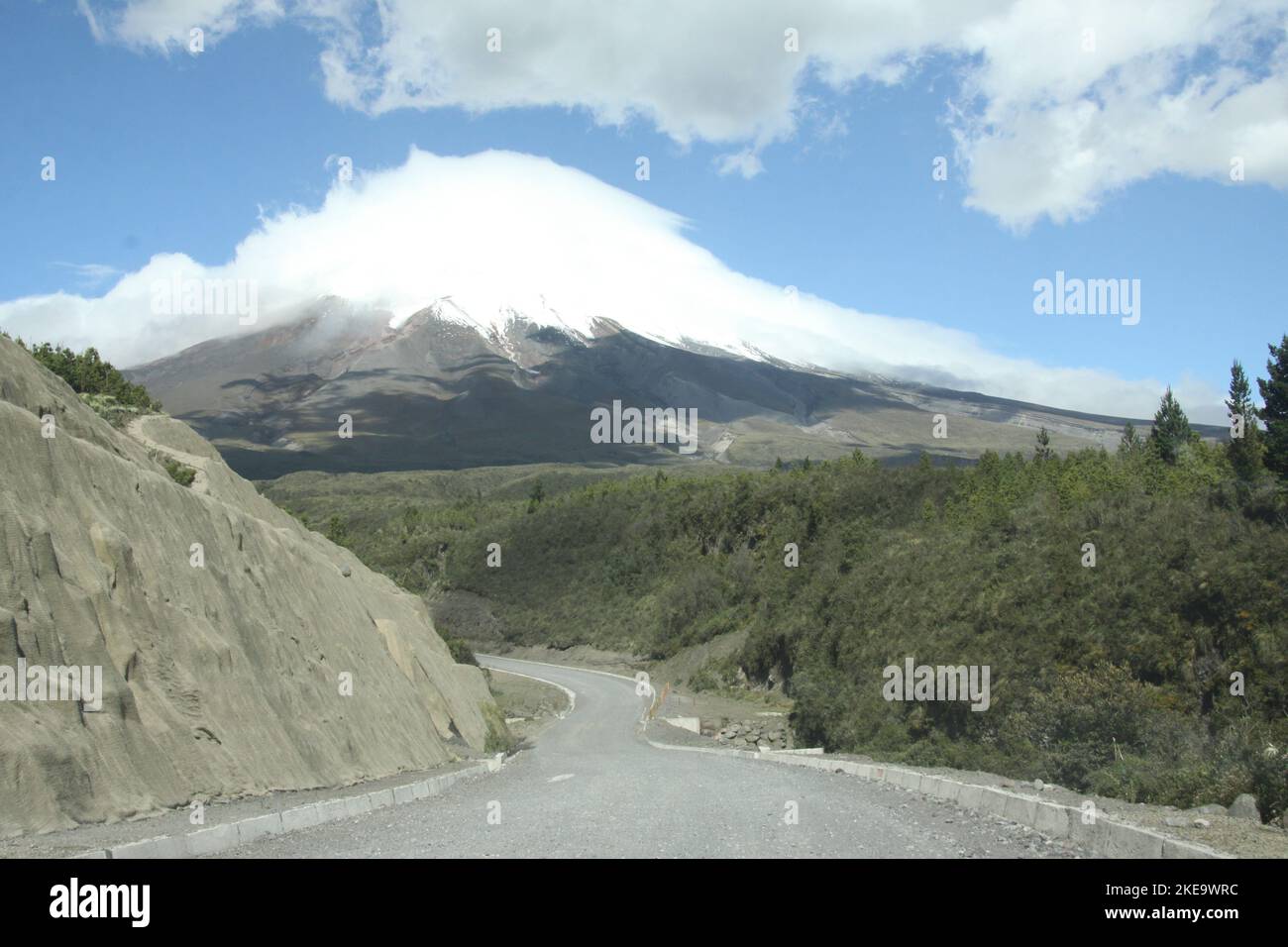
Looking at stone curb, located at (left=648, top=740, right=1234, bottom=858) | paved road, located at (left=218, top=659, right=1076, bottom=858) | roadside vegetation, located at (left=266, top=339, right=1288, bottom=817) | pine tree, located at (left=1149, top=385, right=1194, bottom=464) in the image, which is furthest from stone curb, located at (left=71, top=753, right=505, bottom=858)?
pine tree, located at (left=1149, top=385, right=1194, bottom=464)

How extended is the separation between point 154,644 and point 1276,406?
53058mm

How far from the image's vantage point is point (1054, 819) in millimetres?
10531

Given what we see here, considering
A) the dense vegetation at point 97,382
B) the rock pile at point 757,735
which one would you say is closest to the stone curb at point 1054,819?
the rock pile at point 757,735

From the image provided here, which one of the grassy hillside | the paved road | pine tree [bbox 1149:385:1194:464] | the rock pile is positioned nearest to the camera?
the paved road

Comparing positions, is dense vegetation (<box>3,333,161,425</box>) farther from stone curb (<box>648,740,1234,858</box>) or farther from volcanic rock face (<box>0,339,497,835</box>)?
stone curb (<box>648,740,1234,858</box>)

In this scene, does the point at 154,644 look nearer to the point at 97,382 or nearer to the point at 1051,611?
the point at 1051,611

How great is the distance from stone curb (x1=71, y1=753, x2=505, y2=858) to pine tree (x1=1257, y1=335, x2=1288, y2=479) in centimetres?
4445

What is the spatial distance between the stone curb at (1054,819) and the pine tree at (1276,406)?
38.6 meters

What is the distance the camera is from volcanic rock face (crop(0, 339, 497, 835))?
1108cm

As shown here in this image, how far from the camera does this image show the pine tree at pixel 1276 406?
47.8 metres

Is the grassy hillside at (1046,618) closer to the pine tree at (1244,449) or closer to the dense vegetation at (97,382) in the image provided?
the pine tree at (1244,449)

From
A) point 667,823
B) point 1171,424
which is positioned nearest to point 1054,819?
point 667,823
